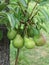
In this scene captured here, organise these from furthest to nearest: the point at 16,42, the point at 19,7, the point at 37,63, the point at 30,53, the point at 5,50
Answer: the point at 30,53 < the point at 37,63 < the point at 5,50 < the point at 19,7 < the point at 16,42

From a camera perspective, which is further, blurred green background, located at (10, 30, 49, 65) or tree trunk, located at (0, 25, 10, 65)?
blurred green background, located at (10, 30, 49, 65)

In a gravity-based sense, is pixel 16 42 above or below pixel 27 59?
above

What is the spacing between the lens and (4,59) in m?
1.77

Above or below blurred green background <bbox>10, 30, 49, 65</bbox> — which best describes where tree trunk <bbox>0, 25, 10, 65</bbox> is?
above

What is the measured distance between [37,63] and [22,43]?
1871 mm

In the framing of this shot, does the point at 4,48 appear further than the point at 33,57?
No

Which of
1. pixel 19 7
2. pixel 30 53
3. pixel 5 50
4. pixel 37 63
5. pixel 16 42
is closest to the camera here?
pixel 16 42

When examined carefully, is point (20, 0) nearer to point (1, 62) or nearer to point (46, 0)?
point (46, 0)

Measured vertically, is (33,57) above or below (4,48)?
below

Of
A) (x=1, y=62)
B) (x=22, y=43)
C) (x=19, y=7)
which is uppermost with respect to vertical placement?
(x=19, y=7)

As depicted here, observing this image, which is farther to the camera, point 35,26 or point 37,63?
point 37,63

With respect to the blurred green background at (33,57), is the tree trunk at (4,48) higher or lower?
higher

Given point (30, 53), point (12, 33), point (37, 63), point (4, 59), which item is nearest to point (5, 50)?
point (4, 59)

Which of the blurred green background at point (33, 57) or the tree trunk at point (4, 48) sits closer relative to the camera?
the tree trunk at point (4, 48)
